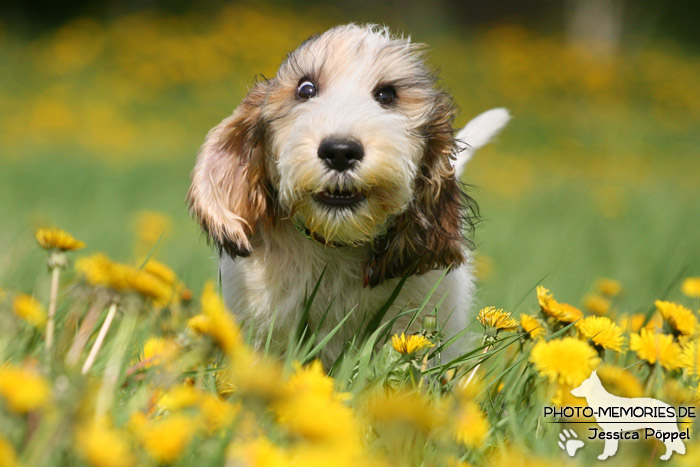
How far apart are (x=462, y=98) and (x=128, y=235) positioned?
30.5 feet

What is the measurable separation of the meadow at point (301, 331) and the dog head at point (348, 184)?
0.90 ft

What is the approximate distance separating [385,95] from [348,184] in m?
0.45

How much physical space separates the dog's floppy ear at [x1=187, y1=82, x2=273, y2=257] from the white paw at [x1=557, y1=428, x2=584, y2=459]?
46.6 inches

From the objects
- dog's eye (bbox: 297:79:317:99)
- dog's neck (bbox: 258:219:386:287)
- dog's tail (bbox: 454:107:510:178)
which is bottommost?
dog's neck (bbox: 258:219:386:287)

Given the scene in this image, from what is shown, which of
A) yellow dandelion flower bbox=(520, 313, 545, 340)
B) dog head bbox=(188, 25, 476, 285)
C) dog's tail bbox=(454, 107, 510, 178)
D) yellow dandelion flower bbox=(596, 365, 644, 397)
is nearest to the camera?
yellow dandelion flower bbox=(596, 365, 644, 397)

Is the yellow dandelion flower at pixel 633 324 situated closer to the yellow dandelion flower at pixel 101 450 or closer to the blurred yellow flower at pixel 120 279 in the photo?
the blurred yellow flower at pixel 120 279

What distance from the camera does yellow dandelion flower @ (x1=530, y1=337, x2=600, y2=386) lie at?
5.27ft

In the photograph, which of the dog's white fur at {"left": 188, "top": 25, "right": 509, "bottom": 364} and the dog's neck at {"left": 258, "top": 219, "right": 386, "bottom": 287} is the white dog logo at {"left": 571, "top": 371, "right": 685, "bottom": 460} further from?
the dog's neck at {"left": 258, "top": 219, "right": 386, "bottom": 287}

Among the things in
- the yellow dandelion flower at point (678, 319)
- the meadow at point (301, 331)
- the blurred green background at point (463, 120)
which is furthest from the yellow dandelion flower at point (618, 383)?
the blurred green background at point (463, 120)

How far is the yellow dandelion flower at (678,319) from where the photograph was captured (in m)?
2.06

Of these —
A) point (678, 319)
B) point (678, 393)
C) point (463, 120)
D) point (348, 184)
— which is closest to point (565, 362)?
point (678, 393)

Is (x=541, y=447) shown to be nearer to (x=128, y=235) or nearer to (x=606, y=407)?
(x=606, y=407)

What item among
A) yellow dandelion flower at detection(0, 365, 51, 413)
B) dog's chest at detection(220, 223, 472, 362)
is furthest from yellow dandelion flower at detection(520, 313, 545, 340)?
yellow dandelion flower at detection(0, 365, 51, 413)

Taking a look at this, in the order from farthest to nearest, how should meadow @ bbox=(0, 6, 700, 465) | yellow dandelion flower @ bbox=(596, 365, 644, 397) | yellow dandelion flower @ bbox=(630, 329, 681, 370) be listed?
yellow dandelion flower @ bbox=(630, 329, 681, 370), yellow dandelion flower @ bbox=(596, 365, 644, 397), meadow @ bbox=(0, 6, 700, 465)
